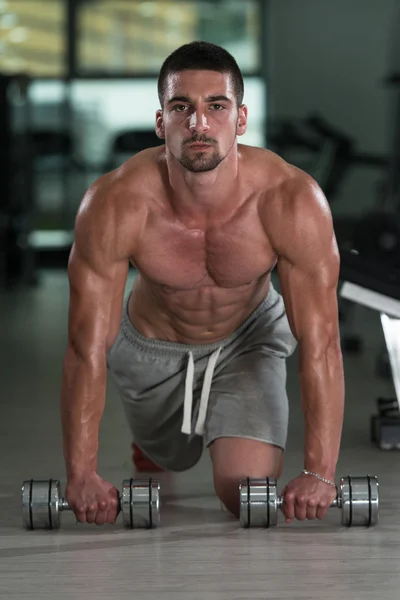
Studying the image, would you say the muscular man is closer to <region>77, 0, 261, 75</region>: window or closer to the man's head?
the man's head

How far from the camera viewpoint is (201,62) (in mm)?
2166

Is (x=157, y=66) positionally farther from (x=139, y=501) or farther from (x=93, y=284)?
(x=139, y=501)

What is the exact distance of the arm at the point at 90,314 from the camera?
226cm

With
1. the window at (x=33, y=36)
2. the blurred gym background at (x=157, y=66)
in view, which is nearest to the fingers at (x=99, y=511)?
the blurred gym background at (x=157, y=66)

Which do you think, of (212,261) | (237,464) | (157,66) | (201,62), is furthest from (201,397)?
(157,66)

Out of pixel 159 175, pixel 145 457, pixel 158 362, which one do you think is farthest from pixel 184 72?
pixel 145 457

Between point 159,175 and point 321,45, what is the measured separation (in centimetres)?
792

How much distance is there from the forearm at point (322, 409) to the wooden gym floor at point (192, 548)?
0.16 m

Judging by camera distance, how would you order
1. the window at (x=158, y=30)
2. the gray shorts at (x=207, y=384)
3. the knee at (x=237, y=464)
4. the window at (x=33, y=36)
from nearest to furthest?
the knee at (x=237, y=464) < the gray shorts at (x=207, y=384) < the window at (x=33, y=36) < the window at (x=158, y=30)

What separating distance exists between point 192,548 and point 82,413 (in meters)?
0.36

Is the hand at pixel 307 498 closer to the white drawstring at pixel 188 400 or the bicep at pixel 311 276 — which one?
the bicep at pixel 311 276

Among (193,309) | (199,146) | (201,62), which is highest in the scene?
(201,62)

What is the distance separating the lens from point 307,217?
2.25 metres

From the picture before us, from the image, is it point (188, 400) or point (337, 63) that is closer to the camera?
point (188, 400)
